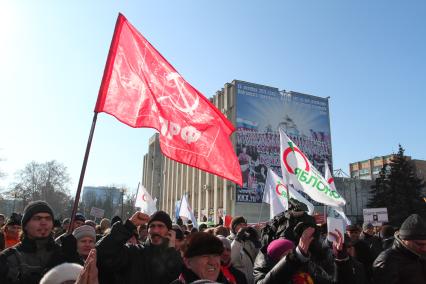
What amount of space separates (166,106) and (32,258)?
94.7 inches

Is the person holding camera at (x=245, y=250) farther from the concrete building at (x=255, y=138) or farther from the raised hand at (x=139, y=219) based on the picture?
the concrete building at (x=255, y=138)

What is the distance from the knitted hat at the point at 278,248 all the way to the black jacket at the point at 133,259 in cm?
85

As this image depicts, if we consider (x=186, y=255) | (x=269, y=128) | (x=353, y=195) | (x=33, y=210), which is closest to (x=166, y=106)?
(x=33, y=210)

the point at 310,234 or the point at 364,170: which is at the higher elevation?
the point at 364,170

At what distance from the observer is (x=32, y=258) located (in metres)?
3.55

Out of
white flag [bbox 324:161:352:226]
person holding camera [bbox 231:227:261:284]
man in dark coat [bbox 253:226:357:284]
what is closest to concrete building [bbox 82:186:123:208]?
white flag [bbox 324:161:352:226]

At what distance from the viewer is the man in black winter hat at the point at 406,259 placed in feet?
12.7

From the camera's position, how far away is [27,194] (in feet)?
221

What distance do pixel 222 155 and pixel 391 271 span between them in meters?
2.37

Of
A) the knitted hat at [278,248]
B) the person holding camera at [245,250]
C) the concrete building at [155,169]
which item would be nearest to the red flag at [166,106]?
the person holding camera at [245,250]

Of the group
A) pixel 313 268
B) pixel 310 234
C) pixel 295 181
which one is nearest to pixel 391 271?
pixel 313 268

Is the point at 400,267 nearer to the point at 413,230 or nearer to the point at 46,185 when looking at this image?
the point at 413,230

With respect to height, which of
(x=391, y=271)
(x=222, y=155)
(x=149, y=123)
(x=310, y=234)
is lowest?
(x=391, y=271)

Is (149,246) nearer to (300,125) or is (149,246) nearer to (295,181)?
(295,181)
